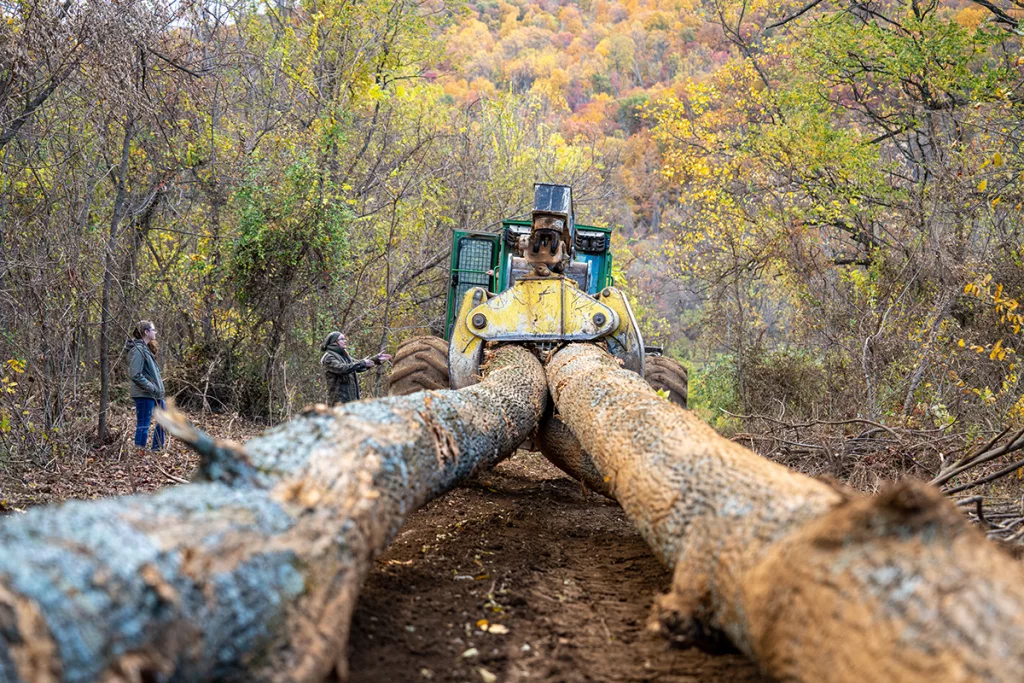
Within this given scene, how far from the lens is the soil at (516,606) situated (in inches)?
118

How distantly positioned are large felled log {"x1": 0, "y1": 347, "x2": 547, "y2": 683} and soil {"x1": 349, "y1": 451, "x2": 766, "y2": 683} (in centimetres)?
40

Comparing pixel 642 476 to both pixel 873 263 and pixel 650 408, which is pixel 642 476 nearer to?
pixel 650 408

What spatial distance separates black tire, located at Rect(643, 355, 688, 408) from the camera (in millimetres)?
8586

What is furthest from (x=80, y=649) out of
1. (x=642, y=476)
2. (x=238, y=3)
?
(x=238, y=3)

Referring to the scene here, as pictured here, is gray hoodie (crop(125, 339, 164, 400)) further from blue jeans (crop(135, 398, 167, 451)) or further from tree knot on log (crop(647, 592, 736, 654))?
tree knot on log (crop(647, 592, 736, 654))

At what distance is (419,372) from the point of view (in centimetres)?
800

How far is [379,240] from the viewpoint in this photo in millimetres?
13984

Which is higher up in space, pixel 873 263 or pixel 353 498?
pixel 873 263

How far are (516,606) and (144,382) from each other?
625 cm

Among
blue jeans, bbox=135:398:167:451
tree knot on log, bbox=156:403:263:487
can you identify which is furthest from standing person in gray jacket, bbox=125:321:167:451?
tree knot on log, bbox=156:403:263:487

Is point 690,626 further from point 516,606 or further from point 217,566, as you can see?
point 217,566

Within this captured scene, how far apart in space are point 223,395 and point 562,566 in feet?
27.5

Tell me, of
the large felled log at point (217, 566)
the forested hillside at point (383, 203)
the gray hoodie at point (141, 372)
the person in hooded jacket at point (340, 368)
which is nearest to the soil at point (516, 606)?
the large felled log at point (217, 566)

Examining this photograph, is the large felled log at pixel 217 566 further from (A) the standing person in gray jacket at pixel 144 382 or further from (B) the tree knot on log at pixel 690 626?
(A) the standing person in gray jacket at pixel 144 382
